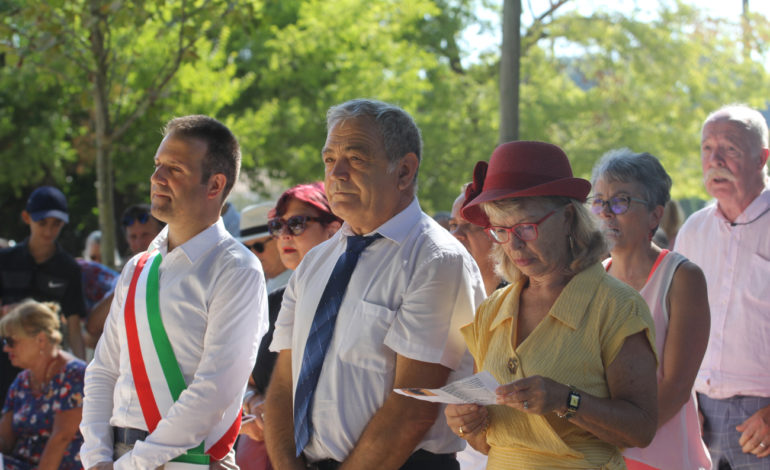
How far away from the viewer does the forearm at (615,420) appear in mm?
2617

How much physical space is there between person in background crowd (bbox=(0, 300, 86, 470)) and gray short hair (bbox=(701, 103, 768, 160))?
448cm

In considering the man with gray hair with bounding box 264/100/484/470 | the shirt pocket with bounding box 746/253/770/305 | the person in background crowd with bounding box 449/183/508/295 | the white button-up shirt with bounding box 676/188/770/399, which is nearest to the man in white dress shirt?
the man with gray hair with bounding box 264/100/484/470

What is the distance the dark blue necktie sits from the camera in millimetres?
3279

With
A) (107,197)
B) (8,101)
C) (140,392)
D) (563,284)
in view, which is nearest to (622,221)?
(563,284)

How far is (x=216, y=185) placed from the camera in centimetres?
381

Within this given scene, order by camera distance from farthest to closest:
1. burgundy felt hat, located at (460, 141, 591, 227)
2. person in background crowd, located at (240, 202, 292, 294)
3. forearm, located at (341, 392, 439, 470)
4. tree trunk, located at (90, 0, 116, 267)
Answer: tree trunk, located at (90, 0, 116, 267) → person in background crowd, located at (240, 202, 292, 294) → forearm, located at (341, 392, 439, 470) → burgundy felt hat, located at (460, 141, 591, 227)

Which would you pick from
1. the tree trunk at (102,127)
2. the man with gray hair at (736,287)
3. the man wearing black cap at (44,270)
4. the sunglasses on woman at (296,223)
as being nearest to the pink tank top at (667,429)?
the man with gray hair at (736,287)

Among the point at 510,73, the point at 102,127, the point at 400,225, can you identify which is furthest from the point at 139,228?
the point at 400,225

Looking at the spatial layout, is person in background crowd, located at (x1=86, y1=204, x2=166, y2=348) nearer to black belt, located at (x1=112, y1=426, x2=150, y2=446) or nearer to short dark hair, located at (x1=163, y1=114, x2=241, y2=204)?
short dark hair, located at (x1=163, y1=114, x2=241, y2=204)

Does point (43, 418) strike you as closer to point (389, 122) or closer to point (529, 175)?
point (389, 122)

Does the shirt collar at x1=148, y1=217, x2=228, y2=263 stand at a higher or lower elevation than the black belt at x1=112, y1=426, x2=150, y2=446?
higher

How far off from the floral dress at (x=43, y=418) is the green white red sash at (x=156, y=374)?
2.74 m

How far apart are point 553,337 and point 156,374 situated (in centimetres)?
163

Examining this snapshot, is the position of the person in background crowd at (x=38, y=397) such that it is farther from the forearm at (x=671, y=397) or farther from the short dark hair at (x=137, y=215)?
the forearm at (x=671, y=397)
